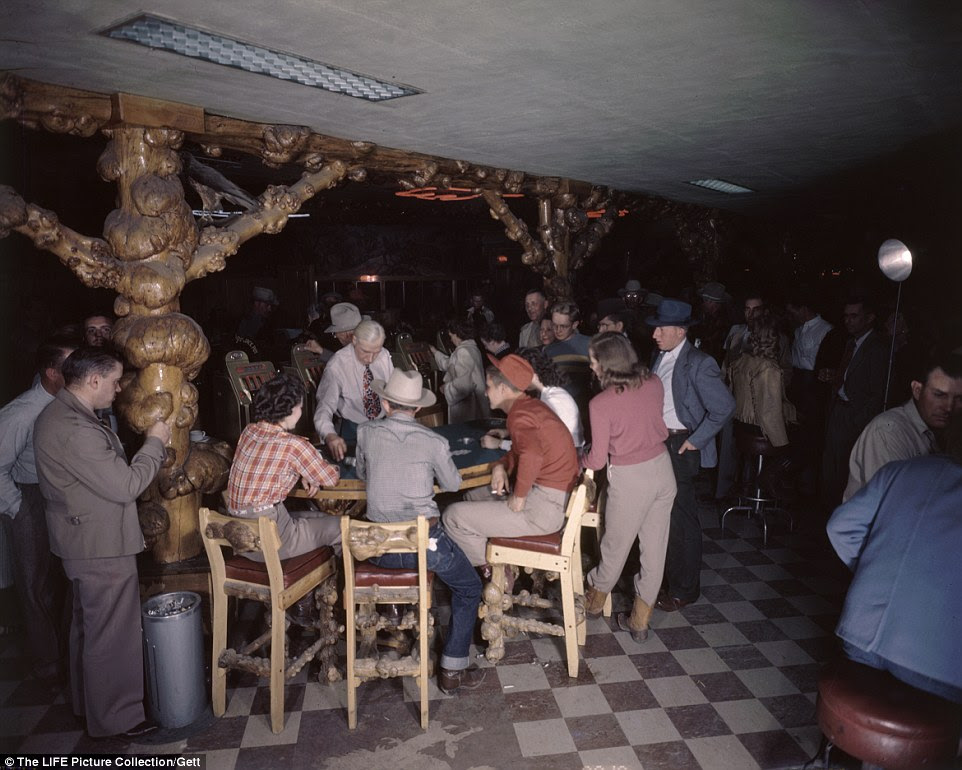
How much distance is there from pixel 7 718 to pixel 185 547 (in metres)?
1.23

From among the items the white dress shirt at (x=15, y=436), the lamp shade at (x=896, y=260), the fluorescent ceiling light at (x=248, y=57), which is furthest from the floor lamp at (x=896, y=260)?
the white dress shirt at (x=15, y=436)

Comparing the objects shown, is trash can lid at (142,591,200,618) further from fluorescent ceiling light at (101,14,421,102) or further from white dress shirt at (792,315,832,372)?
white dress shirt at (792,315,832,372)

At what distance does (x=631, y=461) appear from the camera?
12.8ft

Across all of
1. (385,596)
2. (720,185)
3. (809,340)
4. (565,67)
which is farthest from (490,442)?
(720,185)

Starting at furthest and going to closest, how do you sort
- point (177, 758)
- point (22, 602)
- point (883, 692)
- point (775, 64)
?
point (22, 602), point (775, 64), point (177, 758), point (883, 692)

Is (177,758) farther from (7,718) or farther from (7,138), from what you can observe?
(7,138)

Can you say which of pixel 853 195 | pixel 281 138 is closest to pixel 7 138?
pixel 281 138

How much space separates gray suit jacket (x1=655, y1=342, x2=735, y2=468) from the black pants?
0.47 feet

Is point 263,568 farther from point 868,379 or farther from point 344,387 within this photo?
point 868,379

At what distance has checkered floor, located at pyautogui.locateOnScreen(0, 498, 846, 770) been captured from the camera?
316cm

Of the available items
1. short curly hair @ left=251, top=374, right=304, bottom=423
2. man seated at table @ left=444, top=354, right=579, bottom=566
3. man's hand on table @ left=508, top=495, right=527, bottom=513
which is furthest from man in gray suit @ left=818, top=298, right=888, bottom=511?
short curly hair @ left=251, top=374, right=304, bottom=423

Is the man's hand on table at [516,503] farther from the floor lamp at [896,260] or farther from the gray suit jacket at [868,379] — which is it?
the gray suit jacket at [868,379]

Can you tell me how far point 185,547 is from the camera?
430 cm

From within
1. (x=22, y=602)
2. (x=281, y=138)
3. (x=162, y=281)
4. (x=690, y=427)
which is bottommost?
(x=22, y=602)
